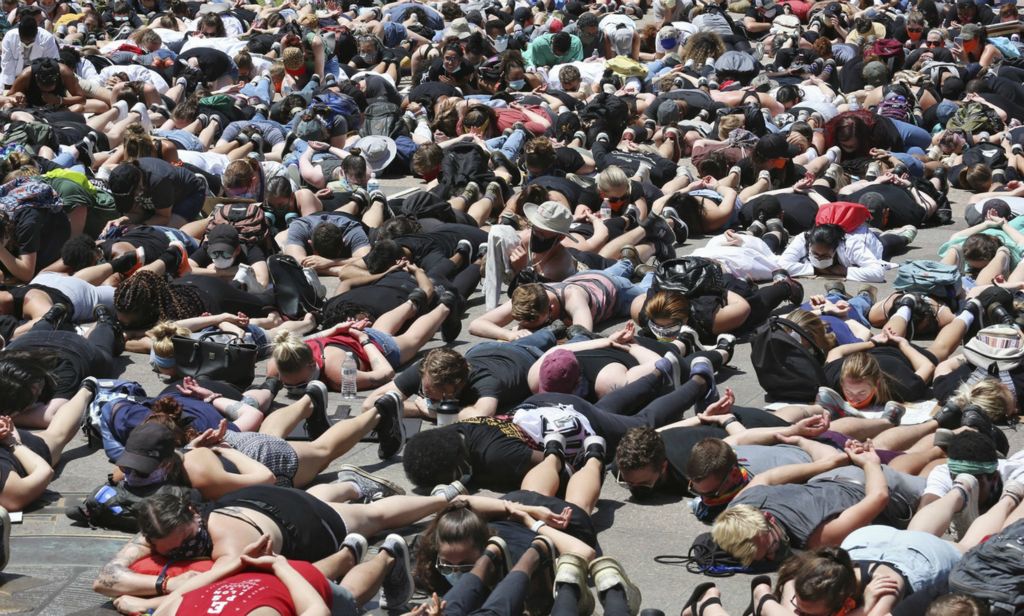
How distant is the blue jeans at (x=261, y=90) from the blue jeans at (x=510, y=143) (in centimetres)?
335

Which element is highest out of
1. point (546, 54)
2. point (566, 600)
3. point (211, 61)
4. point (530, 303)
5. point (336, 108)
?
point (566, 600)

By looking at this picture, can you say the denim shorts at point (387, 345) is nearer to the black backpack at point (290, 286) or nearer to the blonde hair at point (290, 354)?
the blonde hair at point (290, 354)

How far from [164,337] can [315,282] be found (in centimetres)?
177

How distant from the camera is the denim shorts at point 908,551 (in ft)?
22.2

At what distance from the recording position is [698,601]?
6.68m

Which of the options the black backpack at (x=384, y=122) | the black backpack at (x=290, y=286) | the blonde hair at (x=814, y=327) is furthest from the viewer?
the black backpack at (x=384, y=122)

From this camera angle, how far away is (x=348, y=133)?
53.5 feet

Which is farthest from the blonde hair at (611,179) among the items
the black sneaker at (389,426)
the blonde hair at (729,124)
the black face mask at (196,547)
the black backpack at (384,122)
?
the black face mask at (196,547)

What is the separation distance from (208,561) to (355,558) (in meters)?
0.72

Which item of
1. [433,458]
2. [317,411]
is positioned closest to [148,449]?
[433,458]

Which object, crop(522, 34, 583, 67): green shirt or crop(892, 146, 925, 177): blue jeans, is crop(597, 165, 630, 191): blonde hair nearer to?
crop(892, 146, 925, 177): blue jeans

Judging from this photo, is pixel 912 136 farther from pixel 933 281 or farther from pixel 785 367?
pixel 785 367

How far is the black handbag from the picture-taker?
32.1 feet

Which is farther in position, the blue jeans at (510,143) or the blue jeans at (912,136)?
the blue jeans at (912,136)
